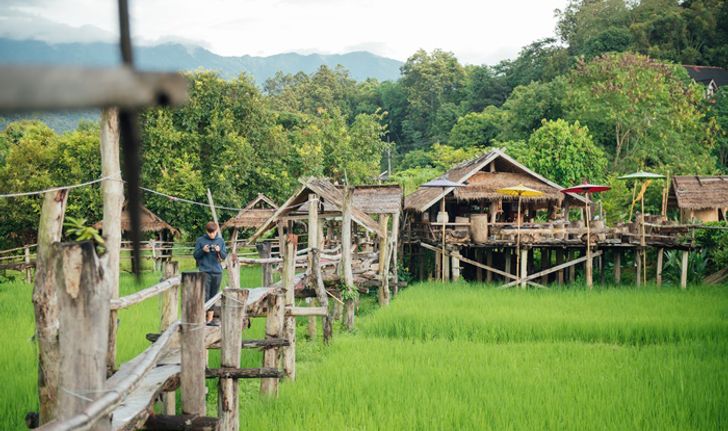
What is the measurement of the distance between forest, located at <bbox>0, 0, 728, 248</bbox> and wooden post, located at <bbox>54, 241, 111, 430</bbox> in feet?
55.0

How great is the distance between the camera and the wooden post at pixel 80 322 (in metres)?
2.77

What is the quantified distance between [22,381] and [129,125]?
7.33m

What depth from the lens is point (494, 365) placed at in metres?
9.08

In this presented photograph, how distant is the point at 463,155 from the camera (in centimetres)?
3359

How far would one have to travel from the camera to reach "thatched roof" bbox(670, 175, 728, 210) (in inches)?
854

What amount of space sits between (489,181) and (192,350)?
1728 centimetres

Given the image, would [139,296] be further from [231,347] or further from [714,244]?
[714,244]

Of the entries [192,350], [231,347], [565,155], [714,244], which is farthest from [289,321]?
[565,155]

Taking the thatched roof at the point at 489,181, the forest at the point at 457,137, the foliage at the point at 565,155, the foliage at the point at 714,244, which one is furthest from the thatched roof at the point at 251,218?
the foliage at the point at 714,244

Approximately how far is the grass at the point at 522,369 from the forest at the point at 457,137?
26.4ft

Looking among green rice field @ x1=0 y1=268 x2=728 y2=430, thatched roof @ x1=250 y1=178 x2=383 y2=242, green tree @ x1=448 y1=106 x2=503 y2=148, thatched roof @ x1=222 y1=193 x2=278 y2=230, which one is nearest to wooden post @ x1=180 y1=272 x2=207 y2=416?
green rice field @ x1=0 y1=268 x2=728 y2=430

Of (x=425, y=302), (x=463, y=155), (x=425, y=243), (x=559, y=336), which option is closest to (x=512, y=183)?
(x=425, y=243)

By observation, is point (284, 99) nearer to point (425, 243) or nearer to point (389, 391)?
point (425, 243)

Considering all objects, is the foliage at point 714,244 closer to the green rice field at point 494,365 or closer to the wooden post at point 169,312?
the green rice field at point 494,365
